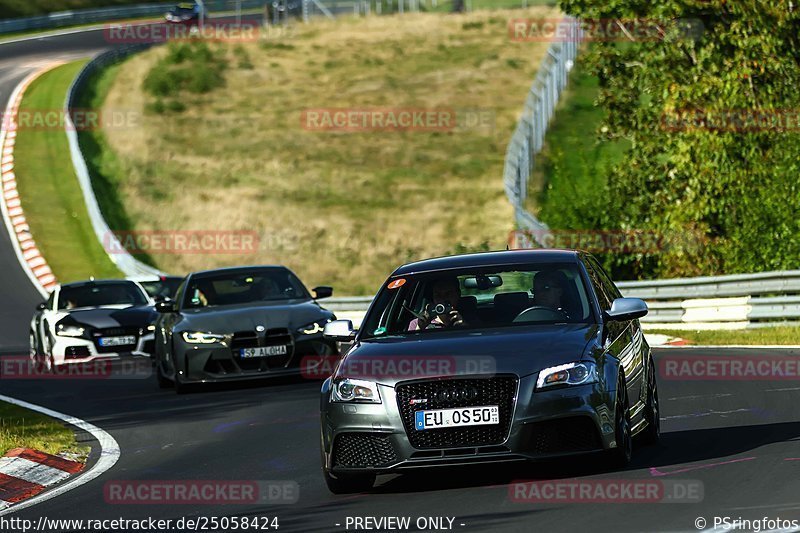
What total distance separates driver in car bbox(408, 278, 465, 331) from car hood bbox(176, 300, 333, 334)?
7.47m

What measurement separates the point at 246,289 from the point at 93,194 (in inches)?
1108

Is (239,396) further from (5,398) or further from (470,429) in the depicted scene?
(470,429)

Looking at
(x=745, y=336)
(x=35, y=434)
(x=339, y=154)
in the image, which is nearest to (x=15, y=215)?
(x=339, y=154)

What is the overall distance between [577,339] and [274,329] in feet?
28.3

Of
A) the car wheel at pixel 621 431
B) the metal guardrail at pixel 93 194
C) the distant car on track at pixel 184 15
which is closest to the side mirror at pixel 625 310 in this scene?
the car wheel at pixel 621 431

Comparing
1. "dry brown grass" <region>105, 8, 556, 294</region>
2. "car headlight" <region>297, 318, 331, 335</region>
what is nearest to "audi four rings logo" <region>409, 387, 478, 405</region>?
"car headlight" <region>297, 318, 331, 335</region>

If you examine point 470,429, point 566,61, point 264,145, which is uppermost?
point 470,429

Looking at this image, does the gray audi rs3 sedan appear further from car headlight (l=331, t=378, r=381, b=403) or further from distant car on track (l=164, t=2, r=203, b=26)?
distant car on track (l=164, t=2, r=203, b=26)

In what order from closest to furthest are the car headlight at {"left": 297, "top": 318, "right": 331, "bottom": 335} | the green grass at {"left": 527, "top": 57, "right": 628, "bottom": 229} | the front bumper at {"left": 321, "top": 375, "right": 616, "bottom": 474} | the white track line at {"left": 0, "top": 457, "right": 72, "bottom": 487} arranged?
the front bumper at {"left": 321, "top": 375, "right": 616, "bottom": 474}, the white track line at {"left": 0, "top": 457, "right": 72, "bottom": 487}, the car headlight at {"left": 297, "top": 318, "right": 331, "bottom": 335}, the green grass at {"left": 527, "top": 57, "right": 628, "bottom": 229}

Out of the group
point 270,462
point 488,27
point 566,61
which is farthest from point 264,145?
point 270,462

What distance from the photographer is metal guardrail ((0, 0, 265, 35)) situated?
255ft

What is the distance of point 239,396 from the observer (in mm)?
17203

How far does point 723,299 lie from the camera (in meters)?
24.0

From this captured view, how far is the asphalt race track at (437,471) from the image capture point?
8125 mm
